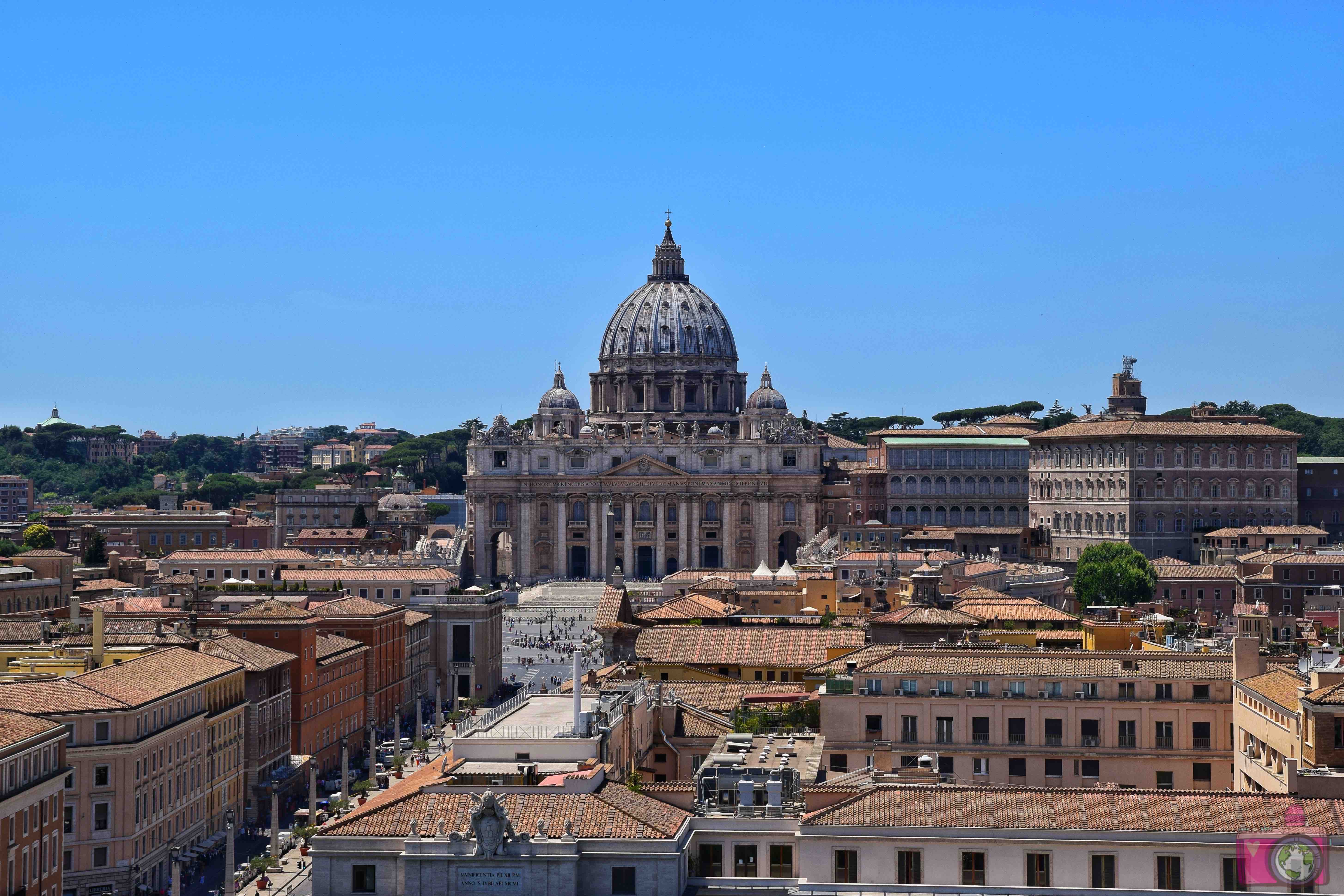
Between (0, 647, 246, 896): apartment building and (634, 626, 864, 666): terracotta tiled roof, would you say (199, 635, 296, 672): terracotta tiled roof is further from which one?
(634, 626, 864, 666): terracotta tiled roof

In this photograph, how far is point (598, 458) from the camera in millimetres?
164250

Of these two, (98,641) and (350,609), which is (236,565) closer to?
(350,609)

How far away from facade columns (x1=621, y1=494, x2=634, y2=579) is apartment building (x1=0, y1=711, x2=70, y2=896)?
12018 centimetres

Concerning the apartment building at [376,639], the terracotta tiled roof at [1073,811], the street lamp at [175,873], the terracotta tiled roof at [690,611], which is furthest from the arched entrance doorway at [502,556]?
the terracotta tiled roof at [1073,811]

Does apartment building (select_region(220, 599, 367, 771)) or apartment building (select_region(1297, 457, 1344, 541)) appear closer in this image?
apartment building (select_region(220, 599, 367, 771))

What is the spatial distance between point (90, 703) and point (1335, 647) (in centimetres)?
2414

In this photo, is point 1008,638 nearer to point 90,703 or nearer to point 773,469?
point 90,703

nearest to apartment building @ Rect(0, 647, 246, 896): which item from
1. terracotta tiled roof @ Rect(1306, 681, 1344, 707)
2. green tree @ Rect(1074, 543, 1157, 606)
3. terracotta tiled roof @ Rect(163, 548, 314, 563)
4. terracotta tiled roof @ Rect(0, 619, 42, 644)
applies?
terracotta tiled roof @ Rect(0, 619, 42, 644)

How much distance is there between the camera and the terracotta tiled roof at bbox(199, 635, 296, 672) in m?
57.8

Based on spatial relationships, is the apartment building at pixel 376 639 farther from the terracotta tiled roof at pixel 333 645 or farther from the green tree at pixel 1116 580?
the green tree at pixel 1116 580

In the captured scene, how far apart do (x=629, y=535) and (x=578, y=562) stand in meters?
3.82

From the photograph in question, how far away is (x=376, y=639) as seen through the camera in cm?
7494

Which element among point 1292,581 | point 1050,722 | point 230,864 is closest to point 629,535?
point 1292,581

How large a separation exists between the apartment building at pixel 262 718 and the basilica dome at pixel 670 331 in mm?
122536
